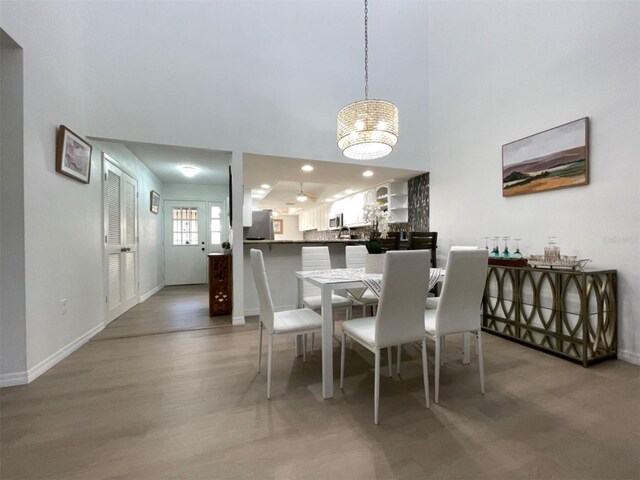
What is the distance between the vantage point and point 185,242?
6.53 m

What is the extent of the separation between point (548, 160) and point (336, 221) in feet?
15.6

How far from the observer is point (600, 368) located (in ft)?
6.98

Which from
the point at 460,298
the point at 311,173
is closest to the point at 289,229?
the point at 311,173

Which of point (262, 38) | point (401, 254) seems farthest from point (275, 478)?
point (262, 38)

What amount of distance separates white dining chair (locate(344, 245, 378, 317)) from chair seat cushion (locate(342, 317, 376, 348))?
0.79 metres

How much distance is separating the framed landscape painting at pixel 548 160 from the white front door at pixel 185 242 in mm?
6155

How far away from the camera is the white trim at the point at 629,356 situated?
219 centimetres

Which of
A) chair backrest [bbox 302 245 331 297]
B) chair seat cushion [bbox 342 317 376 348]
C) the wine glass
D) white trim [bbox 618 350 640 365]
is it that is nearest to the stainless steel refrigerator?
chair backrest [bbox 302 245 331 297]

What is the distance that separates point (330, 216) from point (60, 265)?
5975 millimetres

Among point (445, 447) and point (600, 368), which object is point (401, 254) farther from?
point (600, 368)

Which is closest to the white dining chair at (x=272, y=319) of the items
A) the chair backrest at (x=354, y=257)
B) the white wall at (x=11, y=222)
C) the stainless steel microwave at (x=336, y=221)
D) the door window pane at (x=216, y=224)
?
the chair backrest at (x=354, y=257)

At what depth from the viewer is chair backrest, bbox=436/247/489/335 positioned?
1.70 m

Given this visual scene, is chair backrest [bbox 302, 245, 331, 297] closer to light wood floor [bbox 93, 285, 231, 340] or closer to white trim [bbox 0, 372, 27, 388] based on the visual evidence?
light wood floor [bbox 93, 285, 231, 340]

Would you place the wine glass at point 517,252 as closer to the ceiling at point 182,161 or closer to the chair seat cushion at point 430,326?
the chair seat cushion at point 430,326
